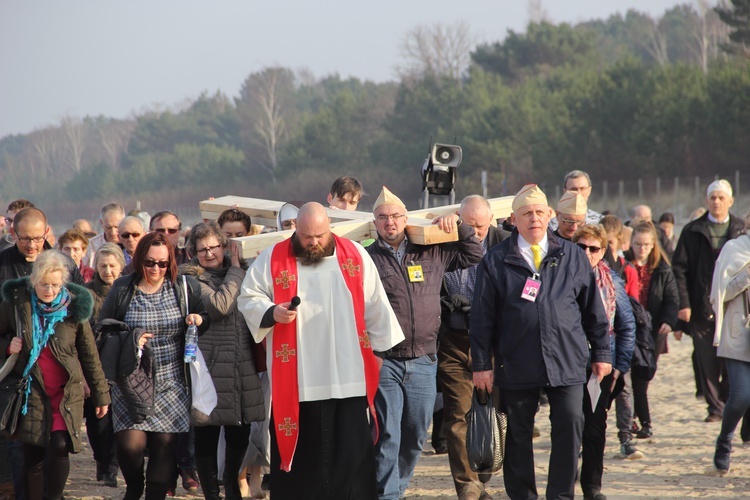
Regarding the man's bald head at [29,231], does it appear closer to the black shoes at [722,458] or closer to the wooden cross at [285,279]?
the wooden cross at [285,279]

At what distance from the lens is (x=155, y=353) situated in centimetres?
607

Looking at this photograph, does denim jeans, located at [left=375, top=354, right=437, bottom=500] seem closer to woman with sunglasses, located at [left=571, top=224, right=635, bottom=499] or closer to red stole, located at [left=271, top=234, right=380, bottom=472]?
red stole, located at [left=271, top=234, right=380, bottom=472]

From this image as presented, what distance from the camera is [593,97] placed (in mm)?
42438

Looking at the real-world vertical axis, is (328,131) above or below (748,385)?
above

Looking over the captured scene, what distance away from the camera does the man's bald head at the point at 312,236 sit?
5.88 metres

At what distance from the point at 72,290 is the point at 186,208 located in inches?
2330

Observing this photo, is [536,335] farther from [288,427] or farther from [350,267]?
[288,427]

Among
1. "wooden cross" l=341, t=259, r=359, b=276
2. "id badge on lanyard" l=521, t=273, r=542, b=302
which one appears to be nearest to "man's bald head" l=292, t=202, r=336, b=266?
"wooden cross" l=341, t=259, r=359, b=276

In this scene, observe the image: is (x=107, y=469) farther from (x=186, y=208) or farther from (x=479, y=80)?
(x=186, y=208)

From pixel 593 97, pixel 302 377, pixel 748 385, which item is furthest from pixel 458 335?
pixel 593 97

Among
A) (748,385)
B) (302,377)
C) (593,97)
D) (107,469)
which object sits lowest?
(107,469)

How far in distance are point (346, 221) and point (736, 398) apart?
299 centimetres

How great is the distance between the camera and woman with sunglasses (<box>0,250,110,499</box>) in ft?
19.8

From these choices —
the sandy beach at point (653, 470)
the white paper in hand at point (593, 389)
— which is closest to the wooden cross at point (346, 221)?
the white paper in hand at point (593, 389)
